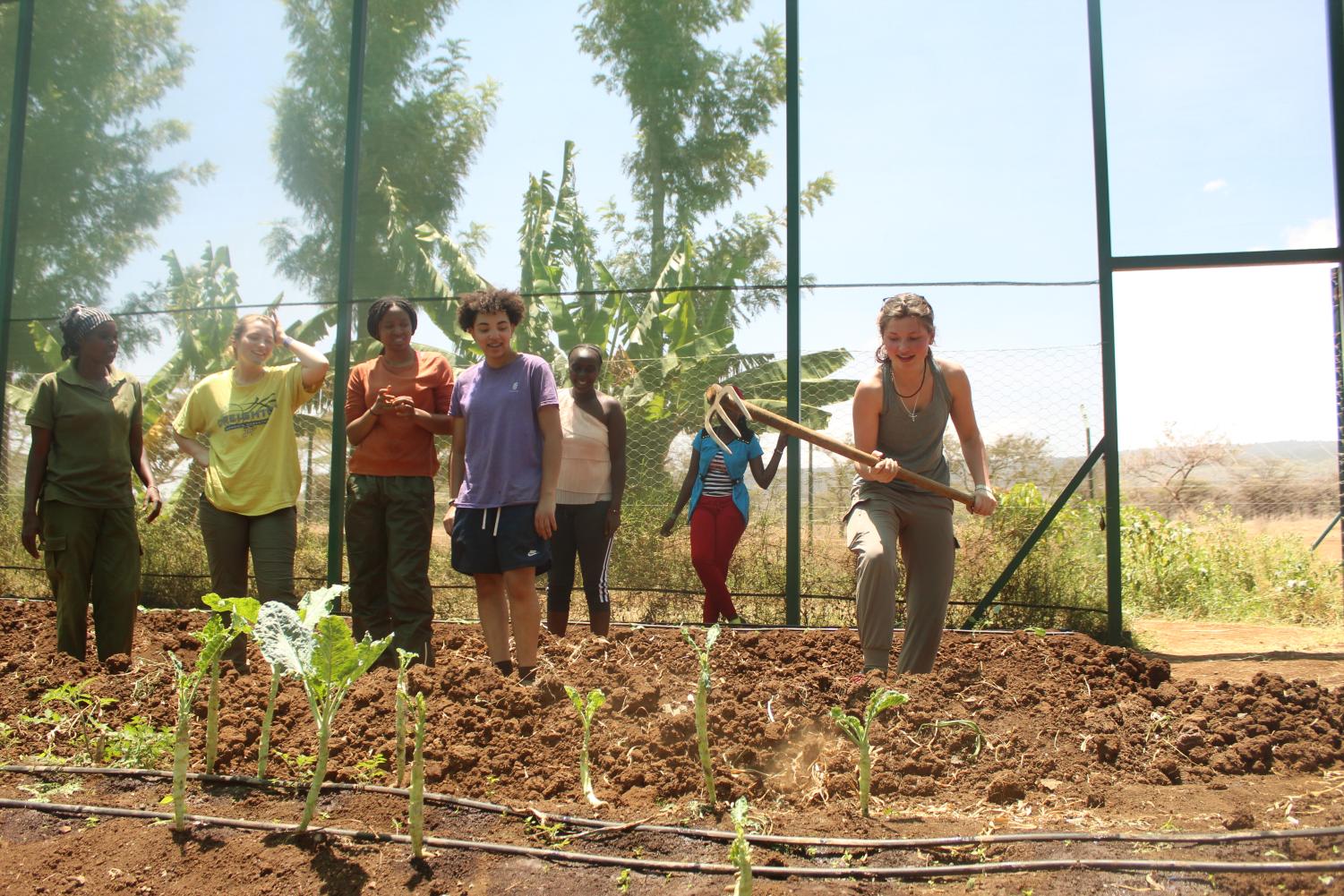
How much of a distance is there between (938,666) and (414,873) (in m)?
2.48

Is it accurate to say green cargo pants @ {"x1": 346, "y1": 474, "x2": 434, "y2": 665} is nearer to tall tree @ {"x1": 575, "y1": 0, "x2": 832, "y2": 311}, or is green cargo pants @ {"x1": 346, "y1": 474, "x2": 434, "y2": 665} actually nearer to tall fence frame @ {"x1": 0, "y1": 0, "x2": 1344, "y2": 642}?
tall fence frame @ {"x1": 0, "y1": 0, "x2": 1344, "y2": 642}

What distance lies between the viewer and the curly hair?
3779 millimetres

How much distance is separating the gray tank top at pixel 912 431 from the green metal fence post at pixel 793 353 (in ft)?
5.52

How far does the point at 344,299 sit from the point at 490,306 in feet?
8.25

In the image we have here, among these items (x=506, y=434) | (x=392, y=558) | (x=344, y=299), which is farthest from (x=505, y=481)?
(x=344, y=299)

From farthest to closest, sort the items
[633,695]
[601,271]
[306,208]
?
1. [306,208]
2. [601,271]
3. [633,695]

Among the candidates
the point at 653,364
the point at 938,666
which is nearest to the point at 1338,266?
the point at 938,666

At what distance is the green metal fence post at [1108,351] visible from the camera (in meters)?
5.35

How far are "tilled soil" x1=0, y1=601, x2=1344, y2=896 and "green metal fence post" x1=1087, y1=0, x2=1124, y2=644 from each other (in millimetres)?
1417

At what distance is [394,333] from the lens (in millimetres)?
4172

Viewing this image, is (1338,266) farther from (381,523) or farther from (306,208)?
(306,208)

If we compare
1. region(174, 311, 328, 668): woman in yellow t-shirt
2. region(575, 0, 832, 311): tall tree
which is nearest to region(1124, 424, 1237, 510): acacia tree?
region(575, 0, 832, 311): tall tree

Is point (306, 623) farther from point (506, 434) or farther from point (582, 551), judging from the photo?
point (582, 551)

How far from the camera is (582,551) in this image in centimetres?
476
